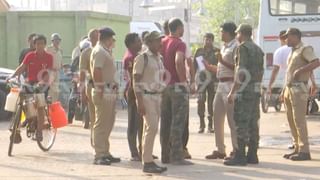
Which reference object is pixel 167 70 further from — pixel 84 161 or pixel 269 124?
pixel 269 124

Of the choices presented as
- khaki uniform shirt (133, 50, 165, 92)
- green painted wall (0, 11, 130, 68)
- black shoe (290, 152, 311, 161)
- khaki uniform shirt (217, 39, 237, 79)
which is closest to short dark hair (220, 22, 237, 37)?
khaki uniform shirt (217, 39, 237, 79)

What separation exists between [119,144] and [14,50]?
9.75 metres

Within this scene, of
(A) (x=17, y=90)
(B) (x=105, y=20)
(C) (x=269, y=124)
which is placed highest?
(B) (x=105, y=20)

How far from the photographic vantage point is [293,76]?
338 inches

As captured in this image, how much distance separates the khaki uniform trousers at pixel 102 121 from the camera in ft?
27.8

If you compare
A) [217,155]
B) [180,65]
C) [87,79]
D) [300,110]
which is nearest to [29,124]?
[87,79]

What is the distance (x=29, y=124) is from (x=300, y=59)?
399cm

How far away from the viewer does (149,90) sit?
7.79 m

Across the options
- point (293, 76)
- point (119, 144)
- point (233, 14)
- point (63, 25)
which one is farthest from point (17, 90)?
point (233, 14)


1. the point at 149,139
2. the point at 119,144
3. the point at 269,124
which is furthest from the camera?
the point at 269,124

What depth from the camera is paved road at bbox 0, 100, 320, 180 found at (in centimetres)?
772

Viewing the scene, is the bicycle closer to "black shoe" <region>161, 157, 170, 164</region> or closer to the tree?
"black shoe" <region>161, 157, 170, 164</region>

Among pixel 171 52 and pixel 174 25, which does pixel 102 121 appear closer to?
pixel 171 52

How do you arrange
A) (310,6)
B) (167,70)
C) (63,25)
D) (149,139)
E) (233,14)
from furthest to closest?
(233,14), (63,25), (310,6), (167,70), (149,139)
